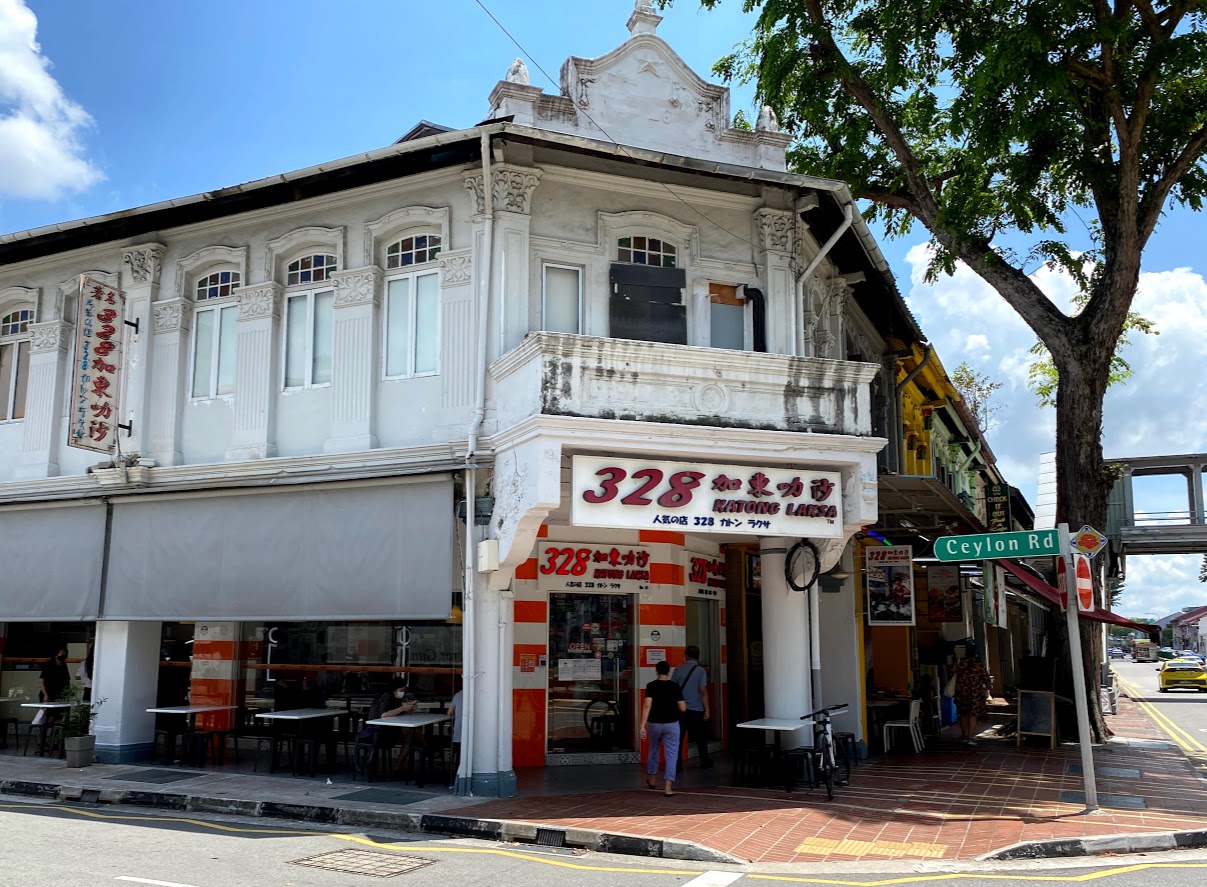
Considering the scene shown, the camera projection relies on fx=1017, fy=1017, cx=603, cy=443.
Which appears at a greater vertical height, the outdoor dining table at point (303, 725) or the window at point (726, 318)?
→ the window at point (726, 318)

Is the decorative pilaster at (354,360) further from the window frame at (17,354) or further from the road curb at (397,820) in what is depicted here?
the window frame at (17,354)

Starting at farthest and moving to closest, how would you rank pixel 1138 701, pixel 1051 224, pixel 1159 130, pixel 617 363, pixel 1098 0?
pixel 1138 701, pixel 1051 224, pixel 1159 130, pixel 1098 0, pixel 617 363

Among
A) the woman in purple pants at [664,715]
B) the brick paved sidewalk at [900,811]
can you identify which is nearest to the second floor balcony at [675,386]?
the woman in purple pants at [664,715]

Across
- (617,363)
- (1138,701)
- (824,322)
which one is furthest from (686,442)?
(1138,701)

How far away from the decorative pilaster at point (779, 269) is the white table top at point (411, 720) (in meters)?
6.73

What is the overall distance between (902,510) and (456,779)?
28.6 feet

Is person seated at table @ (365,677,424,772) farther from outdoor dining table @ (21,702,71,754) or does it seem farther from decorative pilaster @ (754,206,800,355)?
decorative pilaster @ (754,206,800,355)

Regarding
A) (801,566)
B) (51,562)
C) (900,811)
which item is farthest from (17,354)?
(900,811)

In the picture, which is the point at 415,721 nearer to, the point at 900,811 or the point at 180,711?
the point at 180,711

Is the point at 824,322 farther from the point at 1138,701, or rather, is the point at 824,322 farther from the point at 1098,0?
the point at 1138,701

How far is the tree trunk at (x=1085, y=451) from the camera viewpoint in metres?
16.8

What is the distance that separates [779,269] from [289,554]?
7.68m

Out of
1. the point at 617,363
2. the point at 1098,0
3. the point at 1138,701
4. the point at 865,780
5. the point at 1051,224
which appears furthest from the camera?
the point at 1138,701

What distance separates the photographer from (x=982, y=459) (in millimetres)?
33812
